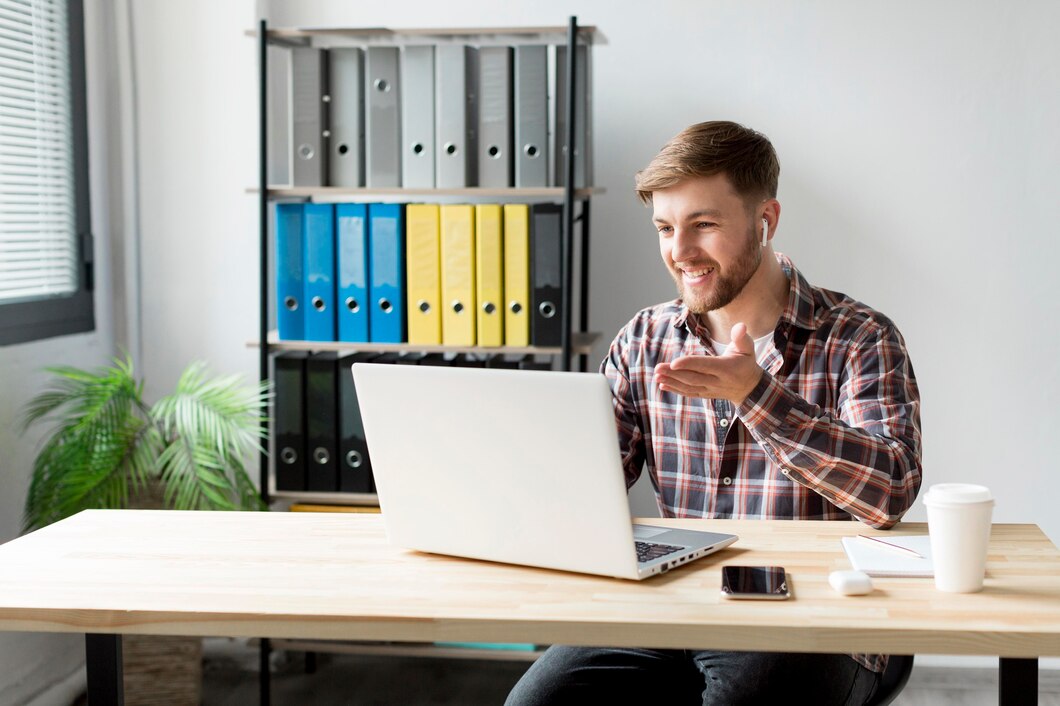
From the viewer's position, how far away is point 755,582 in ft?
4.31

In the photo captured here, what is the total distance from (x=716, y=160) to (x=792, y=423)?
542 millimetres

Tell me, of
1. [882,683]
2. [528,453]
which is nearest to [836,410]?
[882,683]

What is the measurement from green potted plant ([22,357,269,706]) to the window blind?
11.6 inches

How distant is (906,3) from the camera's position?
2.95 meters

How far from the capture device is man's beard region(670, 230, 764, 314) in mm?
1868

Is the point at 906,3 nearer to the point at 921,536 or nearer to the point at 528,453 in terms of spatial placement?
the point at 921,536

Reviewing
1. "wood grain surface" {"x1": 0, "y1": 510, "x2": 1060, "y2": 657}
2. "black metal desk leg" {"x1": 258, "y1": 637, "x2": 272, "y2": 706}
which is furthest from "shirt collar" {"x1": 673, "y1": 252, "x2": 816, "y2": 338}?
"black metal desk leg" {"x1": 258, "y1": 637, "x2": 272, "y2": 706}

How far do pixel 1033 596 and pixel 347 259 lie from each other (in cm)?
193

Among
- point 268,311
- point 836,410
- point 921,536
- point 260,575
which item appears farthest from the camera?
point 268,311

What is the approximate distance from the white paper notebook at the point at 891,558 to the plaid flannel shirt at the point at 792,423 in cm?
7

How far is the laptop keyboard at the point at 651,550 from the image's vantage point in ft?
4.58

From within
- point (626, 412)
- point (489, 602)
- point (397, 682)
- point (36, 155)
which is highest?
point (36, 155)

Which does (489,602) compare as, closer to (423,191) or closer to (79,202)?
(423,191)

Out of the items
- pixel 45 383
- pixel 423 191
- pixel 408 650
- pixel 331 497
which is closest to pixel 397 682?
pixel 408 650
